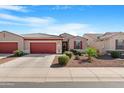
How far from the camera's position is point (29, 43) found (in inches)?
1346

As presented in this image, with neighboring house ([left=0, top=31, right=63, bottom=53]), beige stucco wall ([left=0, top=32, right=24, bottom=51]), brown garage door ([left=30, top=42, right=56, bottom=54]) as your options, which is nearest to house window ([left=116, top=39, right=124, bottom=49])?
neighboring house ([left=0, top=31, right=63, bottom=53])

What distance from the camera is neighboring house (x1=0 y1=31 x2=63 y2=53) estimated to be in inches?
1331

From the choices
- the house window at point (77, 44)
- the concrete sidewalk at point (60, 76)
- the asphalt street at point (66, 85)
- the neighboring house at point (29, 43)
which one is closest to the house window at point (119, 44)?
the house window at point (77, 44)

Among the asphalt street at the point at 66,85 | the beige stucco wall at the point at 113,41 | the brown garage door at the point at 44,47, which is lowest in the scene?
the asphalt street at the point at 66,85

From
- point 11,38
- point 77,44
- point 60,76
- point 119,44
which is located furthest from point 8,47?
point 60,76

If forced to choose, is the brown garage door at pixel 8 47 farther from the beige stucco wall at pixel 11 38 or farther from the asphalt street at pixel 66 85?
the asphalt street at pixel 66 85

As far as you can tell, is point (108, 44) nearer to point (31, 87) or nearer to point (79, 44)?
point (79, 44)

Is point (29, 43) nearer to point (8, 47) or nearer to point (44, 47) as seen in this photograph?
point (44, 47)

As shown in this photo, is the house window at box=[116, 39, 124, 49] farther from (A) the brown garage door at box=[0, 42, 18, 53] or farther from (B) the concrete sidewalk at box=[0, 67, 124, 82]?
(B) the concrete sidewalk at box=[0, 67, 124, 82]

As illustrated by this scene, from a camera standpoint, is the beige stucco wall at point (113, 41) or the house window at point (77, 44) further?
the house window at point (77, 44)

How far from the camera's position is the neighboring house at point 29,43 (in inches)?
1331

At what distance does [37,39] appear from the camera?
3438 cm

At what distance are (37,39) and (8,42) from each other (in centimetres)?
428
